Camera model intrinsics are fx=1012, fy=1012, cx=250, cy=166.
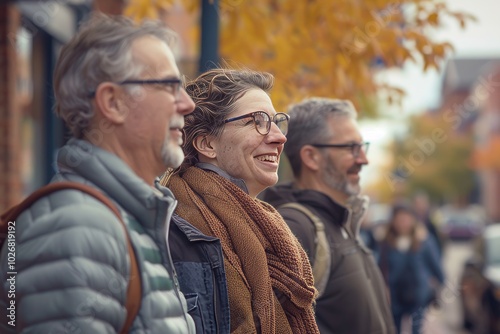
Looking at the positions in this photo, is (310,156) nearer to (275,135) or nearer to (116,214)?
(275,135)

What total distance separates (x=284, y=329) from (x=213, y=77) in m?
0.89

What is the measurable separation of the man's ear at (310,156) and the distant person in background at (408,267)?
507cm

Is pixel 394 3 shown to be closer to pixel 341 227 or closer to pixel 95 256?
pixel 341 227

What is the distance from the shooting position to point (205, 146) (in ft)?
11.4

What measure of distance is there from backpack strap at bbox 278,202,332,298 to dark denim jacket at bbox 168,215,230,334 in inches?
49.4

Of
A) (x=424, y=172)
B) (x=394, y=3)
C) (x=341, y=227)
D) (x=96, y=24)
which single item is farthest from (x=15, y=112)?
(x=424, y=172)

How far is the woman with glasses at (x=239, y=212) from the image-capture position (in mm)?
3070

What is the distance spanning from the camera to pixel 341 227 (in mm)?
4555

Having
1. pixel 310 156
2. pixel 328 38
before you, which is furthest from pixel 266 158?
pixel 328 38

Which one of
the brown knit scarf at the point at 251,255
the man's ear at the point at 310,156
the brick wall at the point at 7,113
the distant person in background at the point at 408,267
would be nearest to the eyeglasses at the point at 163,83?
the brown knit scarf at the point at 251,255

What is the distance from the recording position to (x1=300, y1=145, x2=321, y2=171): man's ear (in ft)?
A: 15.5

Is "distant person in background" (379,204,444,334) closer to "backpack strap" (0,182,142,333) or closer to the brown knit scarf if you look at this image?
the brown knit scarf

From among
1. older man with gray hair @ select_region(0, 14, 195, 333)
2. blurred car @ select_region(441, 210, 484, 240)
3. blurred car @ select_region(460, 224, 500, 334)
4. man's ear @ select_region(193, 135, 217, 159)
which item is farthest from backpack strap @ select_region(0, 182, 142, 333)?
blurred car @ select_region(441, 210, 484, 240)

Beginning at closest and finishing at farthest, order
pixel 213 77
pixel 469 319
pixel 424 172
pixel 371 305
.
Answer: pixel 213 77 → pixel 371 305 → pixel 469 319 → pixel 424 172
